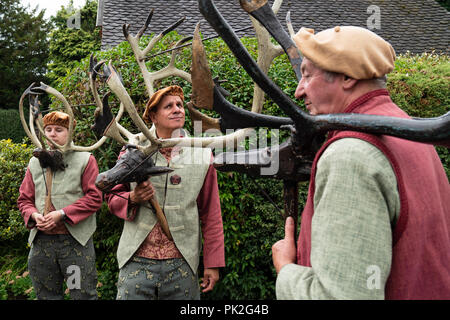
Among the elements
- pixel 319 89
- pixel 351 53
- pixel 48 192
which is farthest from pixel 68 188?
pixel 351 53

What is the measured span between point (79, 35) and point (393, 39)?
15.1m

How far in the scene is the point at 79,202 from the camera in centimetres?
334

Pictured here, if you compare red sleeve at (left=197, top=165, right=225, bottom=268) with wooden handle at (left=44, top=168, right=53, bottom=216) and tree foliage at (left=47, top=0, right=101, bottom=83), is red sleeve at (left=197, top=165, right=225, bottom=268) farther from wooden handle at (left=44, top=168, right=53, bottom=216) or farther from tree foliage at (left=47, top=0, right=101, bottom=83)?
tree foliage at (left=47, top=0, right=101, bottom=83)

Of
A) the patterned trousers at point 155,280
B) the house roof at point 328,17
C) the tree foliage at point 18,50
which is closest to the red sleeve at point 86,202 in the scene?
the patterned trousers at point 155,280

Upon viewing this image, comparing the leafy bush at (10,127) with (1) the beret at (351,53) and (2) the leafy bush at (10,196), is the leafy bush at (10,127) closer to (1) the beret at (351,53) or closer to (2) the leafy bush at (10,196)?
(2) the leafy bush at (10,196)

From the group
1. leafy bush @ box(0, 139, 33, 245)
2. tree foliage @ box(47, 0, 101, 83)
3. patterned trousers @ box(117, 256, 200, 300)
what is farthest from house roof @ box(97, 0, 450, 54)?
patterned trousers @ box(117, 256, 200, 300)

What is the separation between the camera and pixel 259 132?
13.6 ft

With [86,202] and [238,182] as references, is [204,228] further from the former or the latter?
[238,182]

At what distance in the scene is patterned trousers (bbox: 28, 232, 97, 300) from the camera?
331cm

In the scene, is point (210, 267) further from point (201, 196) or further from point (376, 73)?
point (376, 73)

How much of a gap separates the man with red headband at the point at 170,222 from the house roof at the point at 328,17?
11239 millimetres

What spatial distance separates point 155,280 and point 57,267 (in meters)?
1.35

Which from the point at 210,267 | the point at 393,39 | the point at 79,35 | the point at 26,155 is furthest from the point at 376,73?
the point at 79,35

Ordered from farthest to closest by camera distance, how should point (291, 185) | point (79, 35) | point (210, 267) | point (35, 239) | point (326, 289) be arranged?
1. point (79, 35)
2. point (35, 239)
3. point (210, 267)
4. point (291, 185)
5. point (326, 289)
